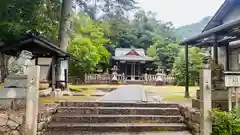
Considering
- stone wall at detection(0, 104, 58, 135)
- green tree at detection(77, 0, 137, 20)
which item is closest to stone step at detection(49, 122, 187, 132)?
stone wall at detection(0, 104, 58, 135)

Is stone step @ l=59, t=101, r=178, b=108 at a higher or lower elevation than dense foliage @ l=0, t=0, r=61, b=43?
lower

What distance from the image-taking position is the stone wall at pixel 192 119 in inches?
206

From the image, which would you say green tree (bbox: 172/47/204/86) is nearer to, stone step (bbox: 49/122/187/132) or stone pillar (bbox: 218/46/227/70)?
stone pillar (bbox: 218/46/227/70)

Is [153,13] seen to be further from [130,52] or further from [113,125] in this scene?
[113,125]

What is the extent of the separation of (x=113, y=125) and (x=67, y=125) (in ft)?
3.61

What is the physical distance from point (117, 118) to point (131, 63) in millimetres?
26064

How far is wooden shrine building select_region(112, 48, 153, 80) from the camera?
31.0 metres

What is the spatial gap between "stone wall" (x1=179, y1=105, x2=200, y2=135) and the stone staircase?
15 centimetres

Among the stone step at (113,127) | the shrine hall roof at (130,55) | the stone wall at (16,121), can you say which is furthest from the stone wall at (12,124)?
the shrine hall roof at (130,55)

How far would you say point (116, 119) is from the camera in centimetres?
608

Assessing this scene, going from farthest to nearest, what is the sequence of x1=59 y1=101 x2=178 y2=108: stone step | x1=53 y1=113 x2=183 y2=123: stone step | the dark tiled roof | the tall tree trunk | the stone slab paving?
the tall tree trunk, the dark tiled roof, the stone slab paving, x1=59 y1=101 x2=178 y2=108: stone step, x1=53 y1=113 x2=183 y2=123: stone step

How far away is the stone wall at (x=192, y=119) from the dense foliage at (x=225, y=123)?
14.5 inches

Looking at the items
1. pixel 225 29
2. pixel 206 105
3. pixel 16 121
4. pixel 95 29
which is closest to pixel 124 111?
pixel 206 105

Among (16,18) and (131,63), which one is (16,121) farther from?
(131,63)
